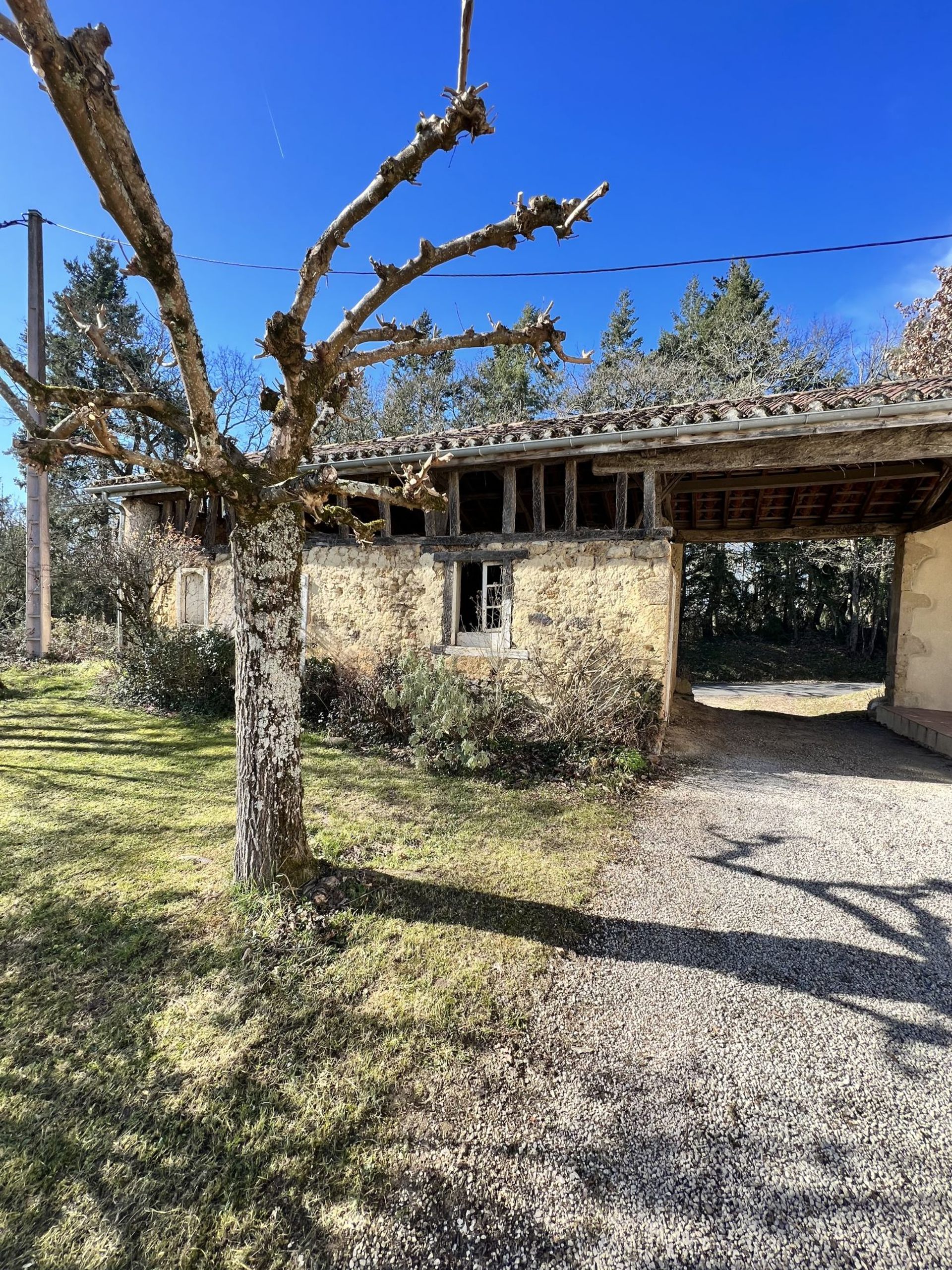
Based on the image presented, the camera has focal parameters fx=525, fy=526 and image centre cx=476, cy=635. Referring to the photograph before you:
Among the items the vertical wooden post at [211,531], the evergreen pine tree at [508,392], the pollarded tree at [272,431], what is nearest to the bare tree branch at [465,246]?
the pollarded tree at [272,431]

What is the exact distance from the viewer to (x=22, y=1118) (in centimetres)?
191

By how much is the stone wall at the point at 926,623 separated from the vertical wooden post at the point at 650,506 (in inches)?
202

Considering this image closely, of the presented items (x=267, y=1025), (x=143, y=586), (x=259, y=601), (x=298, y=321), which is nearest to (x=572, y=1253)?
(x=267, y=1025)

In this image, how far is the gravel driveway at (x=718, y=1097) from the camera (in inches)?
61.8

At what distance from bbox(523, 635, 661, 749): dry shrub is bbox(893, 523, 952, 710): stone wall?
5249mm

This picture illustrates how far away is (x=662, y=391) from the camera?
715 inches

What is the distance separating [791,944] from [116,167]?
515 centimetres

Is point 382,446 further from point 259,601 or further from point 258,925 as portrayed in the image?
point 258,925

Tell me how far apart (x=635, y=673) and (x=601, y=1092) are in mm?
4657

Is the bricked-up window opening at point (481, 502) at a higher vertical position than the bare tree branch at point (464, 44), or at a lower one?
lower

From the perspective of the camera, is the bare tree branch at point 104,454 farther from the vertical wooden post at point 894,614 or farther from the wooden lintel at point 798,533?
the vertical wooden post at point 894,614

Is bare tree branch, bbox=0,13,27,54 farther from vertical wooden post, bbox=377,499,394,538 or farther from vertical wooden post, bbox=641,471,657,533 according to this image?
vertical wooden post, bbox=641,471,657,533

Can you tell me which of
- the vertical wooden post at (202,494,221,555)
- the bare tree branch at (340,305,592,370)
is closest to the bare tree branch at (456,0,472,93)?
the bare tree branch at (340,305,592,370)

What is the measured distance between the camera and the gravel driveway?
5.15ft
